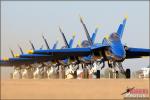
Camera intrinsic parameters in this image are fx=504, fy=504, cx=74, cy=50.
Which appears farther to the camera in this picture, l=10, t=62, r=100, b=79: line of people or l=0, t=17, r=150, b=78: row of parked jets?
l=10, t=62, r=100, b=79: line of people

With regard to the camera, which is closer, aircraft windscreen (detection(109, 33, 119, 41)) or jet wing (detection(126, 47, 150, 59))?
aircraft windscreen (detection(109, 33, 119, 41))

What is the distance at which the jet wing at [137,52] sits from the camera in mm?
59759

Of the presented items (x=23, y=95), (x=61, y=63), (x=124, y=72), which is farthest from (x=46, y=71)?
(x=23, y=95)

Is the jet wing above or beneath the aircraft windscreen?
beneath

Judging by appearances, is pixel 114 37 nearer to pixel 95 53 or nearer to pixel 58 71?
pixel 95 53

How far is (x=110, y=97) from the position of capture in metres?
22.3

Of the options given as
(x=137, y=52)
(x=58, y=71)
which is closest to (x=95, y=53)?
(x=137, y=52)

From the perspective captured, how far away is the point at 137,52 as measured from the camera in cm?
6181

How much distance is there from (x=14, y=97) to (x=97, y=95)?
3.85 meters

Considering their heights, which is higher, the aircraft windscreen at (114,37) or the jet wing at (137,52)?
the aircraft windscreen at (114,37)

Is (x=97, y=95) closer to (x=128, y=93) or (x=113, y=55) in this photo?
(x=128, y=93)

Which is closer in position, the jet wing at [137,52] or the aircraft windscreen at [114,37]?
the aircraft windscreen at [114,37]

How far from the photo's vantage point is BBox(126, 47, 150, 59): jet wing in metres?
59.8

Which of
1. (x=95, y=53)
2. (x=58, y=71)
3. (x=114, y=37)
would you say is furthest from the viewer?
(x=58, y=71)
